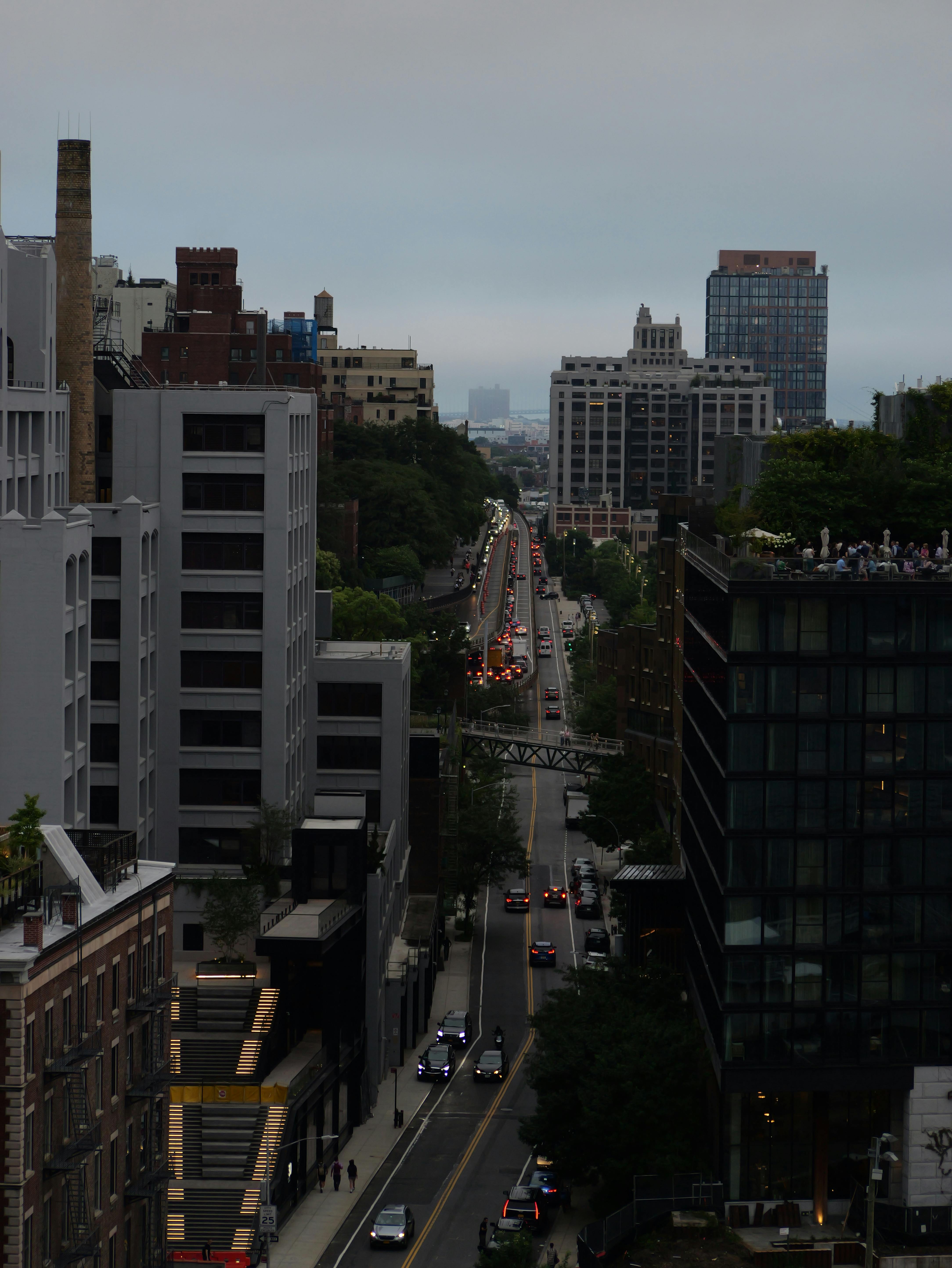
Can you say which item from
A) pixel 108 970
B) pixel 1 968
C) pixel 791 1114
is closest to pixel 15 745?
pixel 108 970

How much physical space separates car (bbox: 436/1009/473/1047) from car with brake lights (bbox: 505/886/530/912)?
29.3 metres

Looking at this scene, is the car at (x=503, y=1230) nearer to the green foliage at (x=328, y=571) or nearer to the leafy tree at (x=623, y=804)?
the leafy tree at (x=623, y=804)

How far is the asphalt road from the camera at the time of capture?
227ft

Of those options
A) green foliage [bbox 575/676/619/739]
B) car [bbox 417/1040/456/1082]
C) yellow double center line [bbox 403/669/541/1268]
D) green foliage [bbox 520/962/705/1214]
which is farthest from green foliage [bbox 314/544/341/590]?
green foliage [bbox 520/962/705/1214]

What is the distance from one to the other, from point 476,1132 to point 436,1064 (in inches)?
339

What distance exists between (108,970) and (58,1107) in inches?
196

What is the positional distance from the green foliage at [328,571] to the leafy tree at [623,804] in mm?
33854

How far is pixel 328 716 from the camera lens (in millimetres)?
102250

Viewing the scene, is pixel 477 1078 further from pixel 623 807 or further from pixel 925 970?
pixel 623 807

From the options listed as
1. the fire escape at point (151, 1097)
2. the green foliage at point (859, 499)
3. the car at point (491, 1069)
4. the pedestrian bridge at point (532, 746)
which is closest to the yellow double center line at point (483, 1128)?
the car at point (491, 1069)

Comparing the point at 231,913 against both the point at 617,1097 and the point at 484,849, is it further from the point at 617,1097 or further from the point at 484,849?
the point at 484,849

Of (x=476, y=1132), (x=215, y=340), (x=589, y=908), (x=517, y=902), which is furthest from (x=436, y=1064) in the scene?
(x=215, y=340)

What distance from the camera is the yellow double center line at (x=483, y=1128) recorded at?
69125mm

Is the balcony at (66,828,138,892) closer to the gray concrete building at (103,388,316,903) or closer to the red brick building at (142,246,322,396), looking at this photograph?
the gray concrete building at (103,388,316,903)
